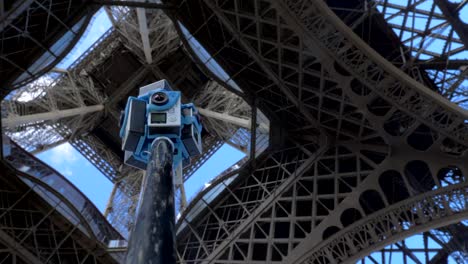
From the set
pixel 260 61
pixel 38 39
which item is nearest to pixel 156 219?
pixel 260 61

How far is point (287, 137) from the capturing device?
25766 mm

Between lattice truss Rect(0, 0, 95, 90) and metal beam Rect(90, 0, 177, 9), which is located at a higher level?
lattice truss Rect(0, 0, 95, 90)

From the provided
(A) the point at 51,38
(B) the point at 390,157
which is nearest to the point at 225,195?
(B) the point at 390,157

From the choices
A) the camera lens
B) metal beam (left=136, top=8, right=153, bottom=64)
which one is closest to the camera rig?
the camera lens

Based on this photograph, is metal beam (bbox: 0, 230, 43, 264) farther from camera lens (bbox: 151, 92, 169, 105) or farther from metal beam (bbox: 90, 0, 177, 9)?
camera lens (bbox: 151, 92, 169, 105)

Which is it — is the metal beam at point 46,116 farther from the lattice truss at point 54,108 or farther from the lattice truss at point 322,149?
the lattice truss at point 322,149

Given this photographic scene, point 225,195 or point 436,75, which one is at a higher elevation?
point 225,195

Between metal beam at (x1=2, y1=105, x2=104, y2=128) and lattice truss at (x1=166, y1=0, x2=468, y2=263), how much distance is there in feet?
29.6

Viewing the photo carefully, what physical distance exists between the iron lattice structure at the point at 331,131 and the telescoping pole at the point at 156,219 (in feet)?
47.2

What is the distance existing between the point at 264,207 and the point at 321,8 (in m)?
9.52

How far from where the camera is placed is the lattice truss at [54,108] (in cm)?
3035

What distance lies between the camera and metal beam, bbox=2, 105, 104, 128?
82.3ft

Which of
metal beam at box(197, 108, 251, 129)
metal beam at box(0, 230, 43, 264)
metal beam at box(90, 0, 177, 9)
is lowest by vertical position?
metal beam at box(0, 230, 43, 264)

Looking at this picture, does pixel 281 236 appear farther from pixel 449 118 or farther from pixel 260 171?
pixel 449 118
